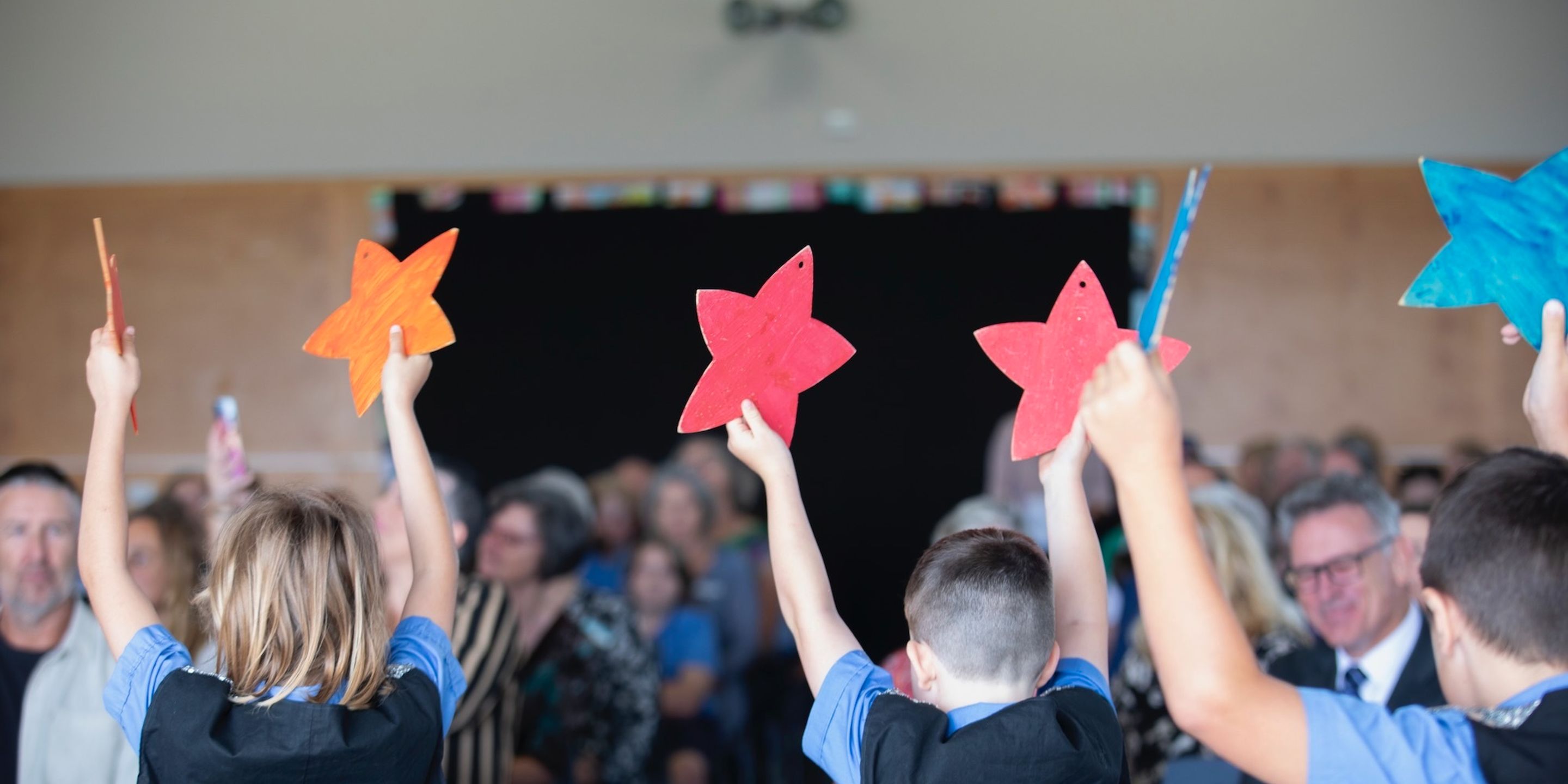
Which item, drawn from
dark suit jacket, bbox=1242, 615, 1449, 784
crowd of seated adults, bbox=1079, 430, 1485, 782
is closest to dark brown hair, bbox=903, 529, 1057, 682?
crowd of seated adults, bbox=1079, 430, 1485, 782

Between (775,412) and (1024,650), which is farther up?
(775,412)

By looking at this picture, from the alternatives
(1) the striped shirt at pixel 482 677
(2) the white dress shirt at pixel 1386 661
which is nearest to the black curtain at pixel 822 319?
(1) the striped shirt at pixel 482 677

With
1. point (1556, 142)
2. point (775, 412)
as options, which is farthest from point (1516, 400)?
point (775, 412)

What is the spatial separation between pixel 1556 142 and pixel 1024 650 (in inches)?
201

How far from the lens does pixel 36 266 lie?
5375 mm

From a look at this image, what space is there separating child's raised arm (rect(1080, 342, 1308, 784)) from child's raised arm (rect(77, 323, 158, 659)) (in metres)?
1.13

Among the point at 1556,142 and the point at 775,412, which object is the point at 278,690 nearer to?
the point at 775,412

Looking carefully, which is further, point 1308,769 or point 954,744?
point 954,744

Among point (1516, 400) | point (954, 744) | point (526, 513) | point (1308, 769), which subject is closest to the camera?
point (1308, 769)

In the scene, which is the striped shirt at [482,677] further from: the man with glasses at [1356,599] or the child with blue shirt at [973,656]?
the man with glasses at [1356,599]

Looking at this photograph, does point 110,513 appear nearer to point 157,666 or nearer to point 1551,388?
point 157,666

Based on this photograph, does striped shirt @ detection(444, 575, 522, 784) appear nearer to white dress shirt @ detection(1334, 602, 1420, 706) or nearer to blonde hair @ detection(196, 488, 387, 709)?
blonde hair @ detection(196, 488, 387, 709)

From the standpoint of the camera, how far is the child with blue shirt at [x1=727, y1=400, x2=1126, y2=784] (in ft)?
4.16

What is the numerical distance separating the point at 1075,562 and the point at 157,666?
108cm
